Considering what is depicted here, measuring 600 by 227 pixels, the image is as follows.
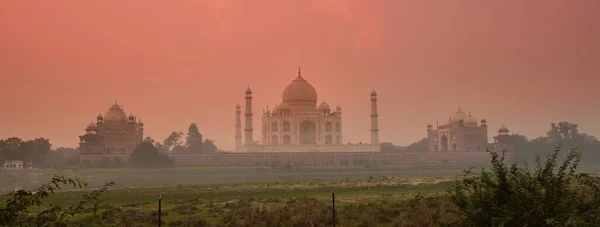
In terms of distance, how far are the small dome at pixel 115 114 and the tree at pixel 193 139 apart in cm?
1695

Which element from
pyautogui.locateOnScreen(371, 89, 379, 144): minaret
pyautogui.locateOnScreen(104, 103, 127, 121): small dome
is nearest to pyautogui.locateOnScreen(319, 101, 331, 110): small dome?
pyautogui.locateOnScreen(371, 89, 379, 144): minaret

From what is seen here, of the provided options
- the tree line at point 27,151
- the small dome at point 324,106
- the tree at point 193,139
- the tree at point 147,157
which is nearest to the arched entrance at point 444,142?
the small dome at point 324,106

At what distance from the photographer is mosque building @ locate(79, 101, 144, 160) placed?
233 feet

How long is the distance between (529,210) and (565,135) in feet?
306

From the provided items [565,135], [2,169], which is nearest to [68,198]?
[2,169]

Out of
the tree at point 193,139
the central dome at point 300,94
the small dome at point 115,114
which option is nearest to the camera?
the small dome at point 115,114

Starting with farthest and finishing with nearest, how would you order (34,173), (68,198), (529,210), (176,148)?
(176,148) → (34,173) → (68,198) → (529,210)

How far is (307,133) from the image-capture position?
3174 inches

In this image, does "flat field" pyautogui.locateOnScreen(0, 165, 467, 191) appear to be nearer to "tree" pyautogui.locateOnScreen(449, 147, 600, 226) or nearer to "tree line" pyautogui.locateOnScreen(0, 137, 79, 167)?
"tree line" pyautogui.locateOnScreen(0, 137, 79, 167)

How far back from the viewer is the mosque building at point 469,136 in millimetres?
82700

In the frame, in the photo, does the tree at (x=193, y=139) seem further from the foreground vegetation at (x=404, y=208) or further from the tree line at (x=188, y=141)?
the foreground vegetation at (x=404, y=208)

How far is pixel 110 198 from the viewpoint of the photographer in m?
29.5

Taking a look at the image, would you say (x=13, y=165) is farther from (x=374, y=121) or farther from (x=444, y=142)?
(x=444, y=142)

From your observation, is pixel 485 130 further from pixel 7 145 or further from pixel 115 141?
pixel 7 145
